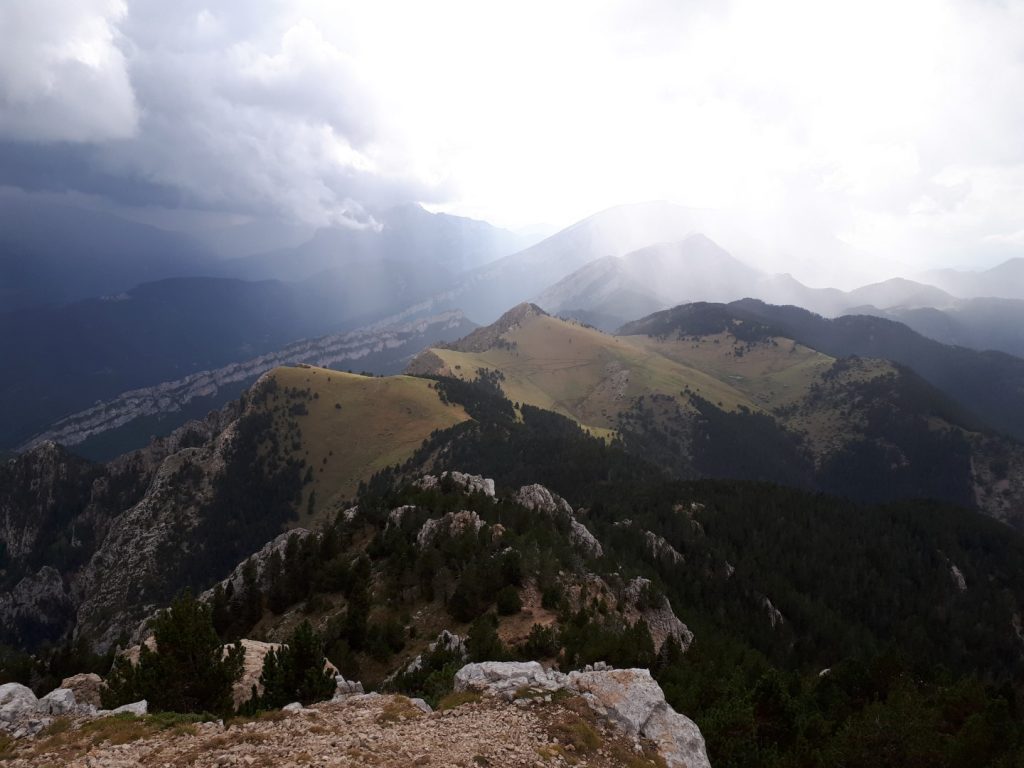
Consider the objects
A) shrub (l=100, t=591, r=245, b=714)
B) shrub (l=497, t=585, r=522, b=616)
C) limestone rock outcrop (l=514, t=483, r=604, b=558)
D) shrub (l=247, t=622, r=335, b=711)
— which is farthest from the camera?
limestone rock outcrop (l=514, t=483, r=604, b=558)

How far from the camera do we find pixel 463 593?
49.9m

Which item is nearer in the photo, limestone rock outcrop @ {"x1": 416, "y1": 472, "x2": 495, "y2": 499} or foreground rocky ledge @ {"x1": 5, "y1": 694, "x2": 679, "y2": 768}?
foreground rocky ledge @ {"x1": 5, "y1": 694, "x2": 679, "y2": 768}

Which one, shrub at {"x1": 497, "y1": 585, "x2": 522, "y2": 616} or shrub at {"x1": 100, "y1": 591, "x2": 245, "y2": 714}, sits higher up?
shrub at {"x1": 100, "y1": 591, "x2": 245, "y2": 714}

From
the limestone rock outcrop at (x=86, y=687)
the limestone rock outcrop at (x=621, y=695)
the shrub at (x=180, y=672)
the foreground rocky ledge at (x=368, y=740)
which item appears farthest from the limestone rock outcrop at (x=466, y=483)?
the foreground rocky ledge at (x=368, y=740)

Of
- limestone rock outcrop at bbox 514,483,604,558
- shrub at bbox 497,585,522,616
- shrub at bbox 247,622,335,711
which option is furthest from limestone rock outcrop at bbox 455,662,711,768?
limestone rock outcrop at bbox 514,483,604,558

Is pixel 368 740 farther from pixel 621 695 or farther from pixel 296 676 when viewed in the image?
pixel 621 695

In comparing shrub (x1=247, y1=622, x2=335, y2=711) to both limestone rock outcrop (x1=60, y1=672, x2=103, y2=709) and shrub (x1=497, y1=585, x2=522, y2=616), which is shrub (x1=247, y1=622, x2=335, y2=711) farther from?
shrub (x1=497, y1=585, x2=522, y2=616)

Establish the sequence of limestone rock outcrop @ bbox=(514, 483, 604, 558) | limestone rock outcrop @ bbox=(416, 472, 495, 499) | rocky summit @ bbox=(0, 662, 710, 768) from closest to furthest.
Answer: rocky summit @ bbox=(0, 662, 710, 768), limestone rock outcrop @ bbox=(514, 483, 604, 558), limestone rock outcrop @ bbox=(416, 472, 495, 499)

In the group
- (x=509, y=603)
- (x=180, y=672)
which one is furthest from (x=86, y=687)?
(x=509, y=603)

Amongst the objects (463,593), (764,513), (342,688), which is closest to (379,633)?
(463,593)

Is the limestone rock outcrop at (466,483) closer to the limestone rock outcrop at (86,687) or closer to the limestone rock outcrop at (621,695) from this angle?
the limestone rock outcrop at (86,687)

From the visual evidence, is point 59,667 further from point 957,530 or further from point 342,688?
point 957,530

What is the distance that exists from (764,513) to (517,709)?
146 metres

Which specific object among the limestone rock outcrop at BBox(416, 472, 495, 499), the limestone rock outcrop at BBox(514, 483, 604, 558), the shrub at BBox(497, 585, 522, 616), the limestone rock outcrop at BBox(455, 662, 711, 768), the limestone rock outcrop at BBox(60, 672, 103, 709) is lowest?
the limestone rock outcrop at BBox(514, 483, 604, 558)
